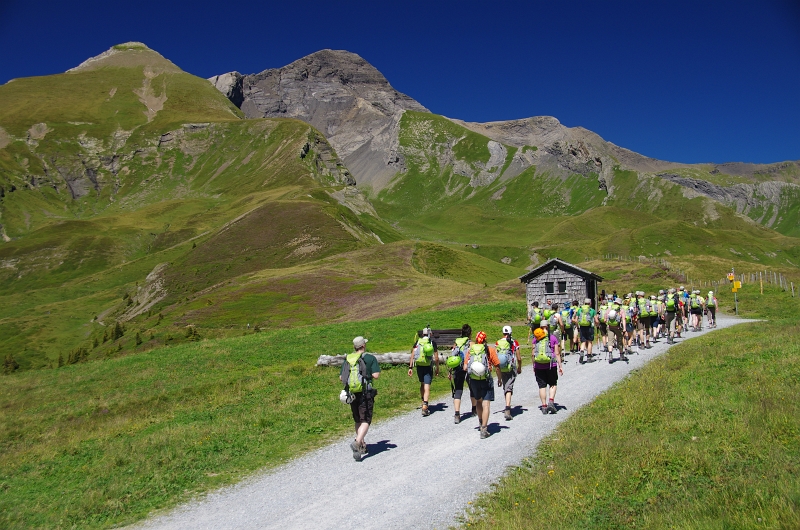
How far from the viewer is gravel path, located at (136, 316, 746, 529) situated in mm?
9758

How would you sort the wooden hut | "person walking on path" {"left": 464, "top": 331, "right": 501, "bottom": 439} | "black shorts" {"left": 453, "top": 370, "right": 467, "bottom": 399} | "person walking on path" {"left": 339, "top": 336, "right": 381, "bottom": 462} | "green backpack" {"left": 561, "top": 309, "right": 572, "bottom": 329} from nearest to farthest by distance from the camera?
"person walking on path" {"left": 339, "top": 336, "right": 381, "bottom": 462}
"person walking on path" {"left": 464, "top": 331, "right": 501, "bottom": 439}
"black shorts" {"left": 453, "top": 370, "right": 467, "bottom": 399}
"green backpack" {"left": 561, "top": 309, "right": 572, "bottom": 329}
the wooden hut

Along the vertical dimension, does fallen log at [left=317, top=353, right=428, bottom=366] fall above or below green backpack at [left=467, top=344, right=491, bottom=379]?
below

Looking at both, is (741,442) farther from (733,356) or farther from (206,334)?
(206,334)

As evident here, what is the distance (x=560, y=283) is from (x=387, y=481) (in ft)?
132

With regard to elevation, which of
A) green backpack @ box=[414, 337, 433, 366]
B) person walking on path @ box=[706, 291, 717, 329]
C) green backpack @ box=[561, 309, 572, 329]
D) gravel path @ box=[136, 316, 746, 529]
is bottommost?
person walking on path @ box=[706, 291, 717, 329]

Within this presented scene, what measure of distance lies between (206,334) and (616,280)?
153 ft

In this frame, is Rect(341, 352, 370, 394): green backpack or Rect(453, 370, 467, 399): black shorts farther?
Rect(453, 370, 467, 399): black shorts

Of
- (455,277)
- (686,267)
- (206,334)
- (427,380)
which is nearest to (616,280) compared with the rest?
(686,267)

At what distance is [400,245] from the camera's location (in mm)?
104812

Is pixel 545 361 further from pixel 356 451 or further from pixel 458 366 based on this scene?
pixel 356 451

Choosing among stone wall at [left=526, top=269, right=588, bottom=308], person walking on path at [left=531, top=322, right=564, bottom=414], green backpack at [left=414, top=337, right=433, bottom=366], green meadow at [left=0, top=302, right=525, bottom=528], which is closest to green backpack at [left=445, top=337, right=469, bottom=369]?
green backpack at [left=414, top=337, right=433, bottom=366]

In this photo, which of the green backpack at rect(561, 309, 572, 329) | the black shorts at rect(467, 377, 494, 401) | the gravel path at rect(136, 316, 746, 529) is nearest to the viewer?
the gravel path at rect(136, 316, 746, 529)

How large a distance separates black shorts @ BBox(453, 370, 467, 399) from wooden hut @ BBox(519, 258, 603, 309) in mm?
33831

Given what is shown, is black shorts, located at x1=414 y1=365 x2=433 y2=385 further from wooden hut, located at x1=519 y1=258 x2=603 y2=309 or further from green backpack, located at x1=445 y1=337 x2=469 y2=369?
wooden hut, located at x1=519 y1=258 x2=603 y2=309
